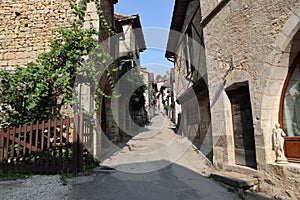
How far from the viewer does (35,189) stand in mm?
3420

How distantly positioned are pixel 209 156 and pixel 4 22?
8.09 metres

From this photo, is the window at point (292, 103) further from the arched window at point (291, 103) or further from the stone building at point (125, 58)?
the stone building at point (125, 58)

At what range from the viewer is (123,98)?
11.4 metres

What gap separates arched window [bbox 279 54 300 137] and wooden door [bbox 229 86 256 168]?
0.63m

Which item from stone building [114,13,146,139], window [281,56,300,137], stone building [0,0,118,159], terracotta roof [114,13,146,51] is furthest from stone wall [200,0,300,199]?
terracotta roof [114,13,146,51]

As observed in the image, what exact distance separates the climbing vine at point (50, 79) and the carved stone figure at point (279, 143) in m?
4.38

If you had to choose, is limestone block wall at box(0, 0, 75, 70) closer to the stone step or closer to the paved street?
the paved street

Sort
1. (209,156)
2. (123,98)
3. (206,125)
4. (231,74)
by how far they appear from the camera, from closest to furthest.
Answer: (231,74)
(209,156)
(206,125)
(123,98)

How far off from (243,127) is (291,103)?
105 cm

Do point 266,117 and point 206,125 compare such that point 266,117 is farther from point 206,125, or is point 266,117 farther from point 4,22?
point 4,22

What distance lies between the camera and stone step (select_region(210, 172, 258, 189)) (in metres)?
3.40

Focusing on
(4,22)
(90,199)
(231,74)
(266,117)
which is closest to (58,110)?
(90,199)

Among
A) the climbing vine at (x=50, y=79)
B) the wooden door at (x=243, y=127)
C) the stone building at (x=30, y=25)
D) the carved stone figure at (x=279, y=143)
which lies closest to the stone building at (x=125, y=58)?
the stone building at (x=30, y=25)

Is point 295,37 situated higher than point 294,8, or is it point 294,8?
point 294,8
